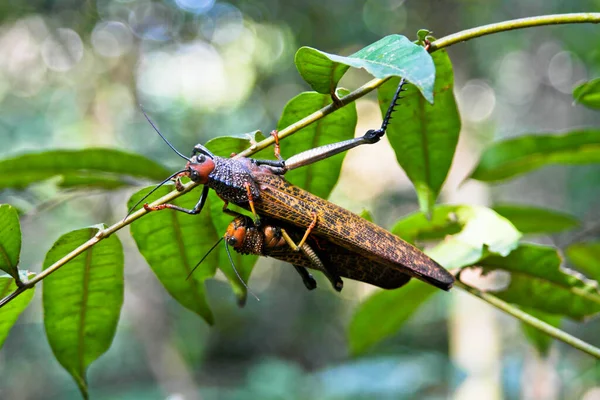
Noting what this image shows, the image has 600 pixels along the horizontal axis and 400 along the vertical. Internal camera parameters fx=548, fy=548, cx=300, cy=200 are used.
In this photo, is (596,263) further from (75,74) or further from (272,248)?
(75,74)

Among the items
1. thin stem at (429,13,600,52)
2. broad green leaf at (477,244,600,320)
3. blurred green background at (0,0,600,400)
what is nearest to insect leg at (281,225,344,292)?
broad green leaf at (477,244,600,320)

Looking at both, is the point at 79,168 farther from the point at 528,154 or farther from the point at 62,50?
the point at 62,50

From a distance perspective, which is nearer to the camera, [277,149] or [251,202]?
[277,149]

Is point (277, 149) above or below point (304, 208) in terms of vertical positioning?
above

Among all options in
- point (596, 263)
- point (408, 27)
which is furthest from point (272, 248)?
point (408, 27)

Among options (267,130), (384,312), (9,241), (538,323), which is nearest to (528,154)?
(538,323)

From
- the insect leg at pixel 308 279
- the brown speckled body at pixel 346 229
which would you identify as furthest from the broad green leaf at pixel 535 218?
the insect leg at pixel 308 279
